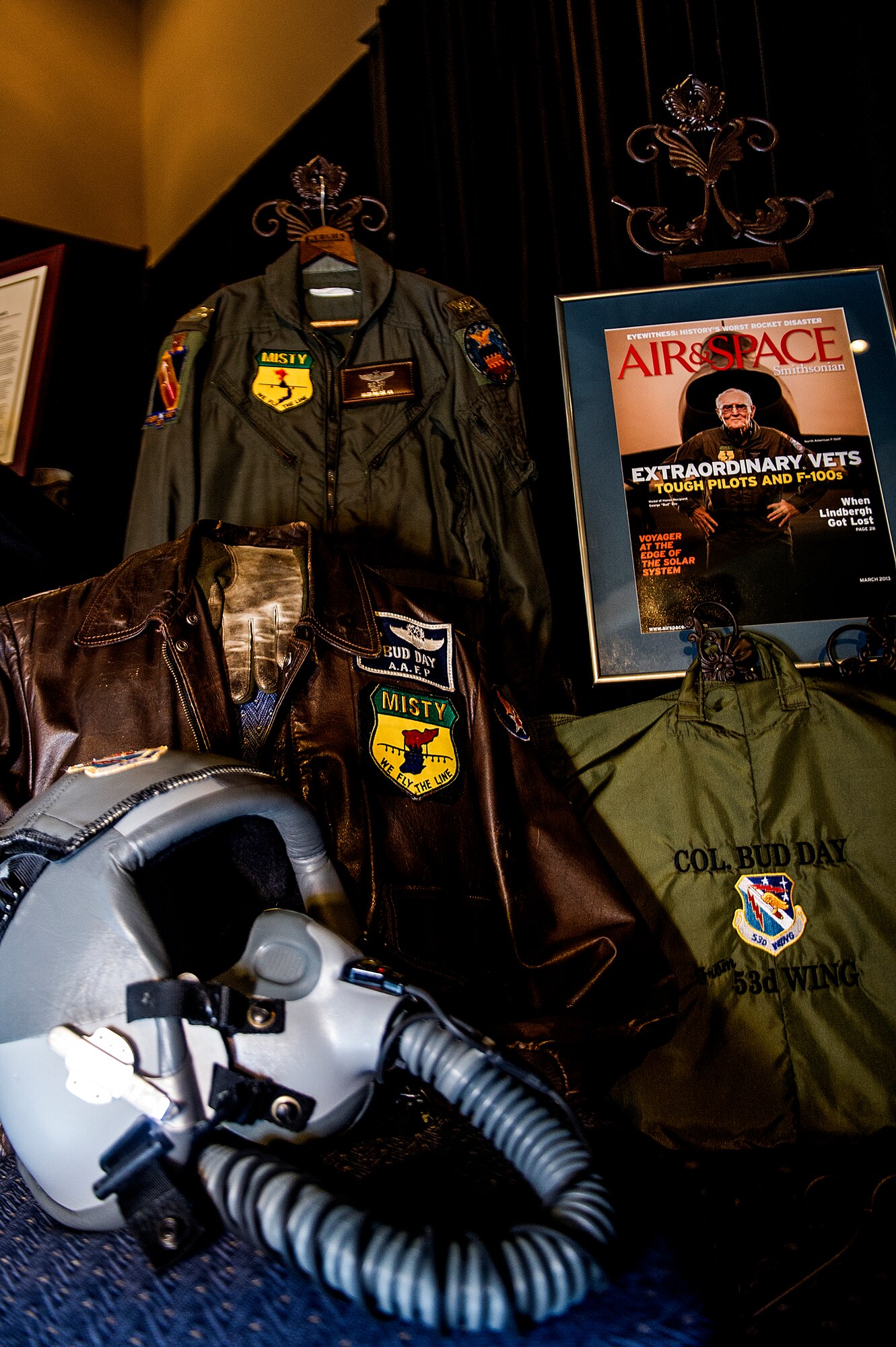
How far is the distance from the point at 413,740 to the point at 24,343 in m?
1.22

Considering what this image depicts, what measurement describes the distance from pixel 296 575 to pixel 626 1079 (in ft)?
2.60

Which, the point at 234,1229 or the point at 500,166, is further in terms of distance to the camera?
the point at 500,166

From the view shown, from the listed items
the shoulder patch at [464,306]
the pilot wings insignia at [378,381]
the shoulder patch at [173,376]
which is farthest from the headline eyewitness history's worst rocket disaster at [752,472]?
the shoulder patch at [173,376]

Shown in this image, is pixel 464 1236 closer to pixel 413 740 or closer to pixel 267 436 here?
pixel 413 740

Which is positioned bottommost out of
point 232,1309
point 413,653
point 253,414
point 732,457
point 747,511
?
point 232,1309

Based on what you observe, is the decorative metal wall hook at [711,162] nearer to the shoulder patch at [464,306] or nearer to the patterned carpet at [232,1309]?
the shoulder patch at [464,306]

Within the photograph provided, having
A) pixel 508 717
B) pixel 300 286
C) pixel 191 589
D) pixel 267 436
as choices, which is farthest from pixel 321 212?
pixel 508 717

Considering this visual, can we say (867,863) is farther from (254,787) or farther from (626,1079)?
(254,787)

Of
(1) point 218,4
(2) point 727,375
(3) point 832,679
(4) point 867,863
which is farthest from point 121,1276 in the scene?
(1) point 218,4

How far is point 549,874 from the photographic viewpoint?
1186 millimetres

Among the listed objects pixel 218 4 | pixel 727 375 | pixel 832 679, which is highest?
pixel 218 4

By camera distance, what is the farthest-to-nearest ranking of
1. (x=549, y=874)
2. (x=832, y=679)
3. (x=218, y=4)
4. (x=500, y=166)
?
(x=218, y=4) → (x=500, y=166) → (x=832, y=679) → (x=549, y=874)

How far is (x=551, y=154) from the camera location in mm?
2191

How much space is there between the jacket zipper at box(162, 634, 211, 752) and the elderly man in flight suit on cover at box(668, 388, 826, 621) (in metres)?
0.94
